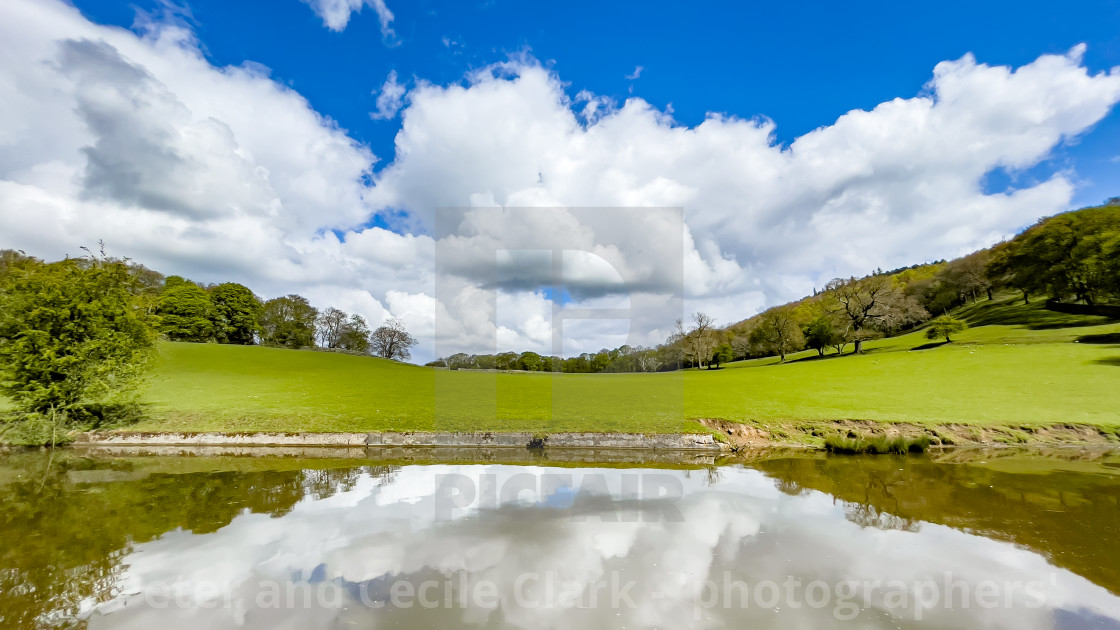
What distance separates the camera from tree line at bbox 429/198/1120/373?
2010 inches

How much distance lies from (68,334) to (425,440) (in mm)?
15317

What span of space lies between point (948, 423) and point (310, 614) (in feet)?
83.9

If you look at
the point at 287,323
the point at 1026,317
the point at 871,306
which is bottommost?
the point at 1026,317

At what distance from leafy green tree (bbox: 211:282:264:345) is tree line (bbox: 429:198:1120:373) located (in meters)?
36.2

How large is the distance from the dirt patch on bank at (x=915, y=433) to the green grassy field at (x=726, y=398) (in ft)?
2.04

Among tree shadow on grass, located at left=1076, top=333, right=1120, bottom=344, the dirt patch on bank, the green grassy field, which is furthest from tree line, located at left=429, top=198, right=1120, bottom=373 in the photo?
the dirt patch on bank

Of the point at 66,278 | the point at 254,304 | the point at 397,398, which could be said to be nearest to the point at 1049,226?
the point at 397,398

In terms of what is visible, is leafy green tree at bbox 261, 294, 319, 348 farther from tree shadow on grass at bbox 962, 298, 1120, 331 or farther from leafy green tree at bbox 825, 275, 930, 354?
tree shadow on grass at bbox 962, 298, 1120, 331

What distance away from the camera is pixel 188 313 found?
6812cm

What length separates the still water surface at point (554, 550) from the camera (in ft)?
18.3

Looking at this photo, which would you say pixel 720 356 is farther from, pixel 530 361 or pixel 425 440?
pixel 425 440

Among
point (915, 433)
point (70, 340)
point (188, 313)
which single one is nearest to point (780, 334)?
point (915, 433)

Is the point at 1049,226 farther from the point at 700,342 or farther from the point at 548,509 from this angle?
the point at 548,509

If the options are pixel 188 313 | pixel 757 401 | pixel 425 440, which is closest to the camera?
pixel 425 440
